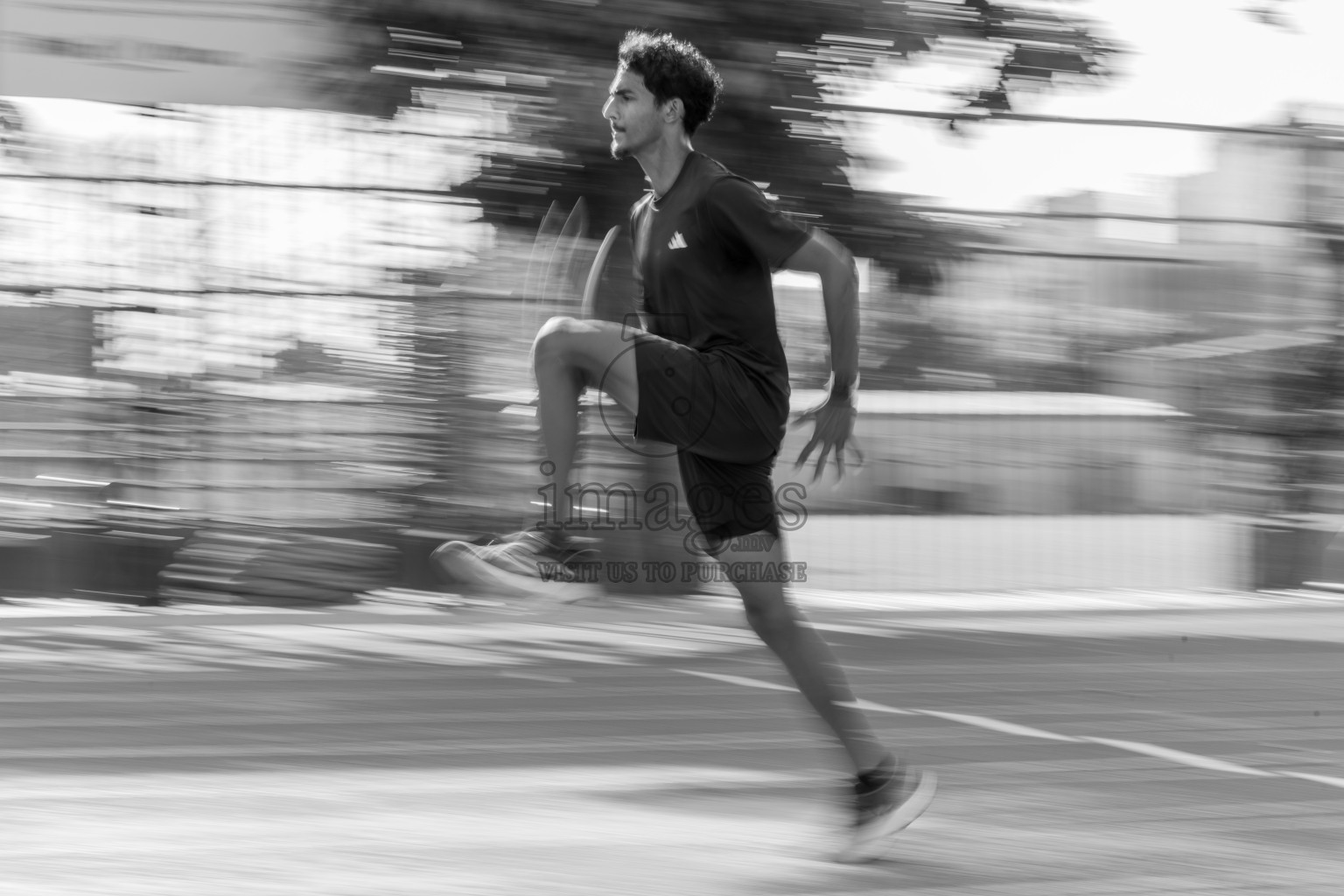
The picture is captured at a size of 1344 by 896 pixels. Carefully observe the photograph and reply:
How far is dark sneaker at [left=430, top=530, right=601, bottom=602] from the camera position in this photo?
3150 mm

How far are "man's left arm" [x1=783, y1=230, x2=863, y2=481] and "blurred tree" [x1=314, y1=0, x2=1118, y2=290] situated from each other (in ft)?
12.2

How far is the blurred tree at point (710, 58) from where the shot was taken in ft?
21.6

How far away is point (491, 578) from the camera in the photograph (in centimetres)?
318

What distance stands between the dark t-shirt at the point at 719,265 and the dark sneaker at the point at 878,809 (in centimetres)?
80

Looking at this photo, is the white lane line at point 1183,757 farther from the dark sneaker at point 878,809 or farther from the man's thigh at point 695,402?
the man's thigh at point 695,402

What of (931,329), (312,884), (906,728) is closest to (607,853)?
(312,884)

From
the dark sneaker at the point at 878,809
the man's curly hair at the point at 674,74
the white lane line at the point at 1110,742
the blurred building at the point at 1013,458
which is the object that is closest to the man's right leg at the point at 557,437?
the man's curly hair at the point at 674,74

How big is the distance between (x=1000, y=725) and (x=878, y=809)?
172cm

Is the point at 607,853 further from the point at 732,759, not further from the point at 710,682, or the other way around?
the point at 710,682

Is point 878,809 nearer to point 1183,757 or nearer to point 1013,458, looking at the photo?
point 1183,757

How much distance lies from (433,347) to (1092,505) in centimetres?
365

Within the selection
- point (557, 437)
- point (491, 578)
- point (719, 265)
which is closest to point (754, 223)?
point (719, 265)

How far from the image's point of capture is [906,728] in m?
4.65

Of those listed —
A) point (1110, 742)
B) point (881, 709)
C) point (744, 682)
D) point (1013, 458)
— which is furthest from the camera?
point (1013, 458)
